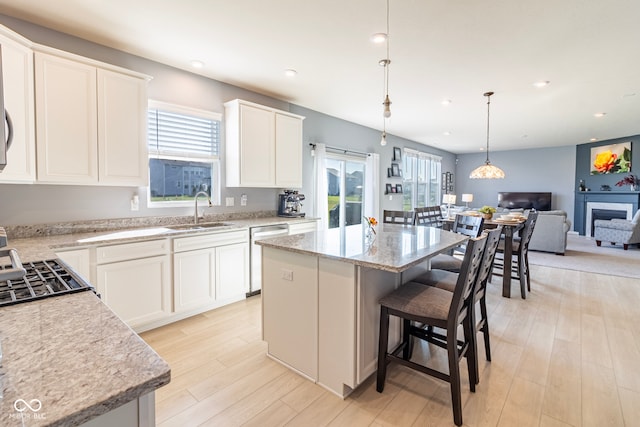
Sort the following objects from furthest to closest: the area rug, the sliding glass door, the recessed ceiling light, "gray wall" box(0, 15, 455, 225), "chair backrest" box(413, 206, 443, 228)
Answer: the sliding glass door
the area rug
"chair backrest" box(413, 206, 443, 228)
the recessed ceiling light
"gray wall" box(0, 15, 455, 225)

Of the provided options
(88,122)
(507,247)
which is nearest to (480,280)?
(507,247)

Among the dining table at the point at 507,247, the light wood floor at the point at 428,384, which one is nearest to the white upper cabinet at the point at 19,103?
the light wood floor at the point at 428,384

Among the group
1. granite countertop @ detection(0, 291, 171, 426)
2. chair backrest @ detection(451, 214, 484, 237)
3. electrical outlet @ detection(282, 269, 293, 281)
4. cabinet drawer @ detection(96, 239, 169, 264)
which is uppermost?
chair backrest @ detection(451, 214, 484, 237)

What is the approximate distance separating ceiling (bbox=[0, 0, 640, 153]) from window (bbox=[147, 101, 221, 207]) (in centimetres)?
55

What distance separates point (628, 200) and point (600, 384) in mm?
8177

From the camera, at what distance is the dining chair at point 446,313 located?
1759 millimetres

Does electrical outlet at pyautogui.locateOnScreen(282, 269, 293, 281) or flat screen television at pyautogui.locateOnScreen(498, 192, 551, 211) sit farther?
flat screen television at pyautogui.locateOnScreen(498, 192, 551, 211)

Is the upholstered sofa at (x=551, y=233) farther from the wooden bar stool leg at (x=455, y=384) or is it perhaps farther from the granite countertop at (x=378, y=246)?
the wooden bar stool leg at (x=455, y=384)

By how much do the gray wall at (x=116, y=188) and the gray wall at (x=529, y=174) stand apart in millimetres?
7691

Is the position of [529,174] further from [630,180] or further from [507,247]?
[507,247]

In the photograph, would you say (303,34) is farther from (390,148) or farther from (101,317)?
(390,148)

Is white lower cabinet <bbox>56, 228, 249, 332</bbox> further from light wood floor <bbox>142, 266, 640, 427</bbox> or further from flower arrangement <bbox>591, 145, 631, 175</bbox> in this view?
flower arrangement <bbox>591, 145, 631, 175</bbox>

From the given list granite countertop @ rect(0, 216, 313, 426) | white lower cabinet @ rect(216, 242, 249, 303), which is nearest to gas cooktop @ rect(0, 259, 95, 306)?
granite countertop @ rect(0, 216, 313, 426)

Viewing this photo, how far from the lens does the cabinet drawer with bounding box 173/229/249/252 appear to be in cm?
303
